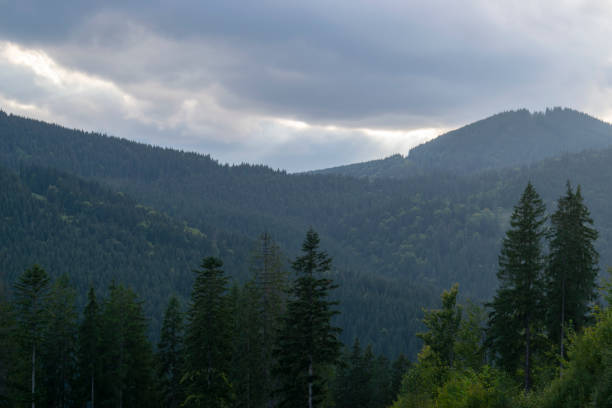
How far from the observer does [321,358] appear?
33.4 metres

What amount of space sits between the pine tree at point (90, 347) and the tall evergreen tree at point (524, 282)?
33.3m

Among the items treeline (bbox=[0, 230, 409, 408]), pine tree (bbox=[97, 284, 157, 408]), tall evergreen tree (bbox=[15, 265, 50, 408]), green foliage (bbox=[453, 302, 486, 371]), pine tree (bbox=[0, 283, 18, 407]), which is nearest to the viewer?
treeline (bbox=[0, 230, 409, 408])

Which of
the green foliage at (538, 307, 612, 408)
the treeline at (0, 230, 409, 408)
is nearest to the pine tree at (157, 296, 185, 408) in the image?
the treeline at (0, 230, 409, 408)

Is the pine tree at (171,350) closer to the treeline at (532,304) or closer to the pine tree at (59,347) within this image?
the pine tree at (59,347)

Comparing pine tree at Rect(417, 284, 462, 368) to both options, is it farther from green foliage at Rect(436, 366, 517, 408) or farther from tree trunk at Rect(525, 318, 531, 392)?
green foliage at Rect(436, 366, 517, 408)

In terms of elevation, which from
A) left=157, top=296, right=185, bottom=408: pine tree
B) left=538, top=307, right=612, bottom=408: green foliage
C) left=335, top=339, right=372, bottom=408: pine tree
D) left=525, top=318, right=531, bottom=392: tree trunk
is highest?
left=538, top=307, right=612, bottom=408: green foliage

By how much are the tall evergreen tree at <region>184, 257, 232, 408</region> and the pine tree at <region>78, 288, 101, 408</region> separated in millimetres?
12932

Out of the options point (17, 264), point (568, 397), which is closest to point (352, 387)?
point (568, 397)

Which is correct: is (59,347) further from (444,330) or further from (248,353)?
(444,330)

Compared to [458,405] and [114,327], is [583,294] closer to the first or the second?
[458,405]

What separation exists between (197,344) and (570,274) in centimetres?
2659

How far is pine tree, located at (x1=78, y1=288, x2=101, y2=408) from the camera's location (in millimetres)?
47062

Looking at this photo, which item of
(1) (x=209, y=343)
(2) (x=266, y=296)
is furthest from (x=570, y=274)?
(1) (x=209, y=343)

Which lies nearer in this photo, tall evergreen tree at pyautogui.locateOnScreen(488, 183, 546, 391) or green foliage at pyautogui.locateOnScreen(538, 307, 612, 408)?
green foliage at pyautogui.locateOnScreen(538, 307, 612, 408)
